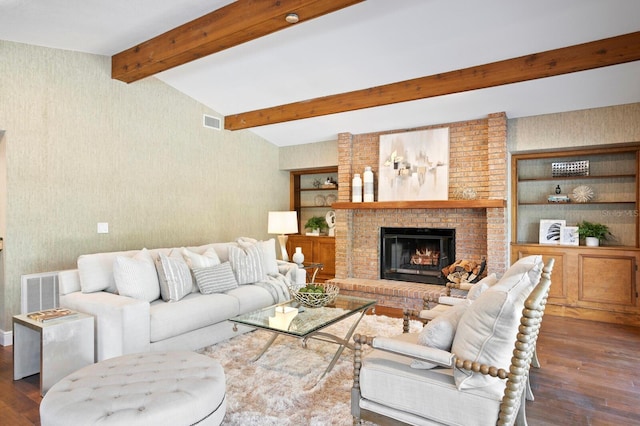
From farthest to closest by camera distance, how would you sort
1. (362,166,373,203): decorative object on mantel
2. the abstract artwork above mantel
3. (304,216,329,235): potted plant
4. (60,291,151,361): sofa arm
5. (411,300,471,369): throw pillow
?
(304,216,329,235): potted plant < (362,166,373,203): decorative object on mantel < the abstract artwork above mantel < (60,291,151,361): sofa arm < (411,300,471,369): throw pillow

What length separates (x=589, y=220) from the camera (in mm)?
5129

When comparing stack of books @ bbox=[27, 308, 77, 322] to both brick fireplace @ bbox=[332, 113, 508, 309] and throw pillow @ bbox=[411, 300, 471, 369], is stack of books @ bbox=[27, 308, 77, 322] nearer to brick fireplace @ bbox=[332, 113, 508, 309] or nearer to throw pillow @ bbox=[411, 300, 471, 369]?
throw pillow @ bbox=[411, 300, 471, 369]

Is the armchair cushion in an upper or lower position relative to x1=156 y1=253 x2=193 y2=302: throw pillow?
lower

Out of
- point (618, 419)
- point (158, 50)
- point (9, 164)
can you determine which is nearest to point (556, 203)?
point (618, 419)

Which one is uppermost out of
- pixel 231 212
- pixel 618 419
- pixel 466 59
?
pixel 466 59

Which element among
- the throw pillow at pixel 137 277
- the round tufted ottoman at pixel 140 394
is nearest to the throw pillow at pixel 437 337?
the round tufted ottoman at pixel 140 394

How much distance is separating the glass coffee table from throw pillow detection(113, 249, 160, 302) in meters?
0.93

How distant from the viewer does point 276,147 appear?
7219mm


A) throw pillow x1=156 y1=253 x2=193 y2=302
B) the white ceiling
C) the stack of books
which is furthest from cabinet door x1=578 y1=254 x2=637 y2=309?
the stack of books

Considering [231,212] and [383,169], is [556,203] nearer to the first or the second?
[383,169]

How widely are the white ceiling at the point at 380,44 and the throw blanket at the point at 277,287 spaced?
242 centimetres

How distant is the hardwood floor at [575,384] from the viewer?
8.00 feet

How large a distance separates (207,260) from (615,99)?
492cm

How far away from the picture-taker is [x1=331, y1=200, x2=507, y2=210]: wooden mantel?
4.93m
